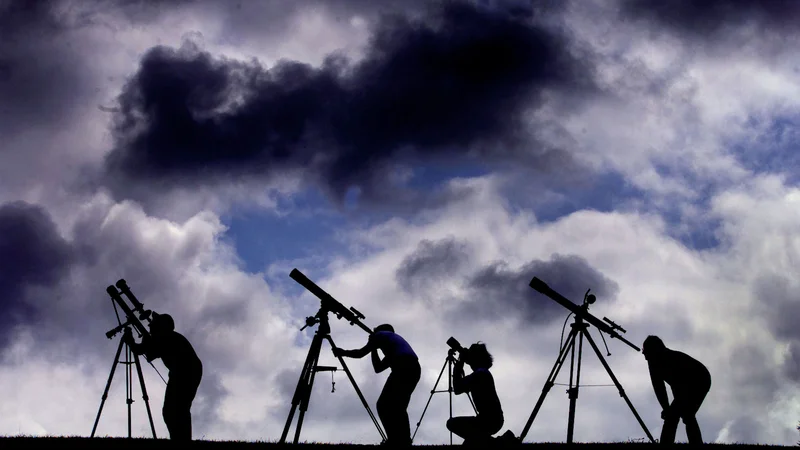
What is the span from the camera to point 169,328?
1447cm

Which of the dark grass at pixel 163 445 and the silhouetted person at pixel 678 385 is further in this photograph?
the silhouetted person at pixel 678 385

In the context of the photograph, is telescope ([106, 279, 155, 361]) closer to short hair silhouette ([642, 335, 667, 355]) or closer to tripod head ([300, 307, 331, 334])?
tripod head ([300, 307, 331, 334])

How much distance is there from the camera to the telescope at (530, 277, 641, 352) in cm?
1593

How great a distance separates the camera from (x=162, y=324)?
14.5 metres

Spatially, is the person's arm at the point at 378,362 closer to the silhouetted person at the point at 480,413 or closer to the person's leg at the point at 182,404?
the silhouetted person at the point at 480,413

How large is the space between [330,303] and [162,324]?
311 cm

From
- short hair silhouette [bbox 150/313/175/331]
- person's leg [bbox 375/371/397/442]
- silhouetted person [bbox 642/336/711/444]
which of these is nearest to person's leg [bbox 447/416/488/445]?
person's leg [bbox 375/371/397/442]

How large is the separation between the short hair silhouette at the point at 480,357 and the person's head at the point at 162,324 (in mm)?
5469

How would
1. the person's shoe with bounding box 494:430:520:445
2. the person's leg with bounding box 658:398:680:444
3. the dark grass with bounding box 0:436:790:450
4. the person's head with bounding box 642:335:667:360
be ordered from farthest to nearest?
the person's head with bounding box 642:335:667:360
the person's leg with bounding box 658:398:680:444
the person's shoe with bounding box 494:430:520:445
the dark grass with bounding box 0:436:790:450

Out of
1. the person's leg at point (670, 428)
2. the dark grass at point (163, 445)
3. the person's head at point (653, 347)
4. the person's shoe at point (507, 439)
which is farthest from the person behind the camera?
the person's head at point (653, 347)

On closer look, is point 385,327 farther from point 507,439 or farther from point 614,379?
point 614,379

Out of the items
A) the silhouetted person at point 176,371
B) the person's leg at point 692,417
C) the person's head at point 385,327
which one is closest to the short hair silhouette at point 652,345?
the person's leg at point 692,417

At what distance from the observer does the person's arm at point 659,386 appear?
47.4ft

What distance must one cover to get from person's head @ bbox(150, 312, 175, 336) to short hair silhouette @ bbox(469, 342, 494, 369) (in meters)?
5.47
